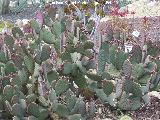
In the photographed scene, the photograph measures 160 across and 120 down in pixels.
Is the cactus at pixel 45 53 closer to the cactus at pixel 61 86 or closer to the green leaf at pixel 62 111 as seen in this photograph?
the cactus at pixel 61 86

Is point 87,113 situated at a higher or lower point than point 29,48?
lower

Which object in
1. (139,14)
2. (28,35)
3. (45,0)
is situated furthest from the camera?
(45,0)

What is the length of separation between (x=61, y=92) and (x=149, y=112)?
75cm

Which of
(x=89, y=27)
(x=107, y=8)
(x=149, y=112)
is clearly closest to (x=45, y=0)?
(x=107, y=8)

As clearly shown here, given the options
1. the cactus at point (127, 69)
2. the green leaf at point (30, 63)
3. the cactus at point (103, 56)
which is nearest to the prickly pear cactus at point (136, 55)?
the cactus at point (103, 56)

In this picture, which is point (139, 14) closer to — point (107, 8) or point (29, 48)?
point (107, 8)

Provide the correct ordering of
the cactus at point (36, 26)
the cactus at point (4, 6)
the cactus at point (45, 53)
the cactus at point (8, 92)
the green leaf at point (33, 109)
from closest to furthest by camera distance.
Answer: the green leaf at point (33, 109) → the cactus at point (8, 92) → the cactus at point (45, 53) → the cactus at point (36, 26) → the cactus at point (4, 6)

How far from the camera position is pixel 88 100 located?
161 inches

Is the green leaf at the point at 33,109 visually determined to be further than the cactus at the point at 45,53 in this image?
No

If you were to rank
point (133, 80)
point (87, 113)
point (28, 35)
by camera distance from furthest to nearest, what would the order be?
1. point (28, 35)
2. point (133, 80)
3. point (87, 113)

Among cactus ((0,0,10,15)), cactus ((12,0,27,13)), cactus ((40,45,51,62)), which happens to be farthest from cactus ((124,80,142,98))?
cactus ((12,0,27,13))

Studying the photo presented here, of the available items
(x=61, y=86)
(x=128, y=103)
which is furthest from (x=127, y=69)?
(x=61, y=86)

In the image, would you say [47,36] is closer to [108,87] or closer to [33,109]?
[108,87]

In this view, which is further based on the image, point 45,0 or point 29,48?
point 45,0
